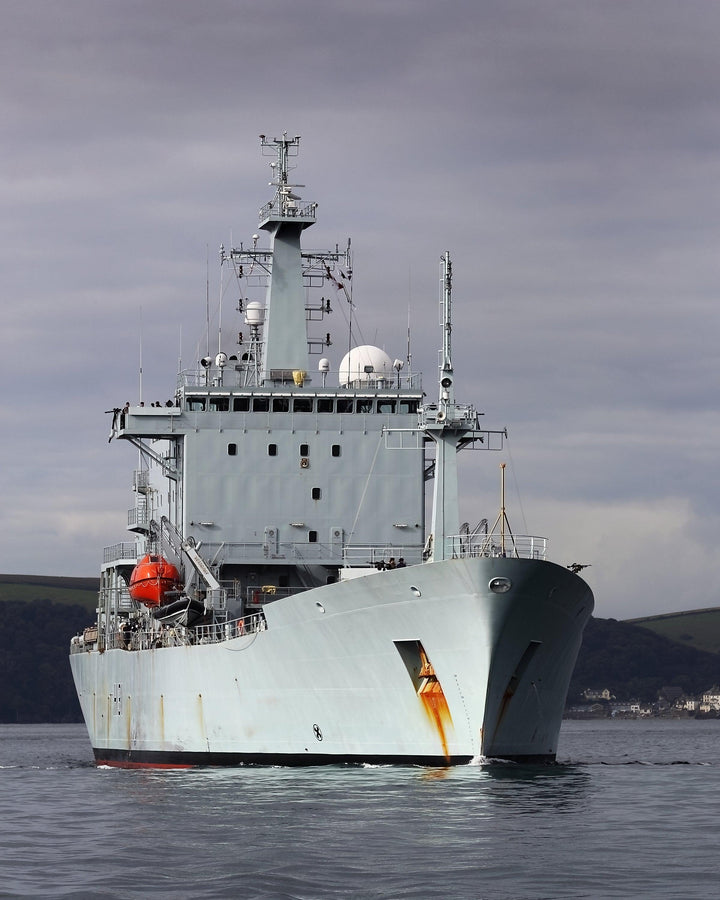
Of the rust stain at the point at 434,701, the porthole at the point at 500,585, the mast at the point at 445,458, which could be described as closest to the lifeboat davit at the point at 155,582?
the mast at the point at 445,458

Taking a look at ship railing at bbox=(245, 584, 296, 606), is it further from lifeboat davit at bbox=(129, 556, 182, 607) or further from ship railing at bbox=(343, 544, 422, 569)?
lifeboat davit at bbox=(129, 556, 182, 607)

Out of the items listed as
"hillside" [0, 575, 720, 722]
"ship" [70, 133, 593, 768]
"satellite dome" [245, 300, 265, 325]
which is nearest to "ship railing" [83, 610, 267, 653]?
"ship" [70, 133, 593, 768]

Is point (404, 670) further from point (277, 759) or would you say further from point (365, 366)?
point (365, 366)

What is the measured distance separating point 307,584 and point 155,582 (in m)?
3.72

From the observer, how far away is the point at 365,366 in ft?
127

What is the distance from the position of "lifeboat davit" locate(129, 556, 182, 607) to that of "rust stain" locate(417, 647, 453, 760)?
32.3ft

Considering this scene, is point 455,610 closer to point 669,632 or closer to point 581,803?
point 581,803

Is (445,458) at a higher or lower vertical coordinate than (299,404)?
lower

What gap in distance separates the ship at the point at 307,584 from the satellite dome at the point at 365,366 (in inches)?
2.3

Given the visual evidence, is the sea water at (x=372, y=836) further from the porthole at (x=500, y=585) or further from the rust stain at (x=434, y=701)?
the porthole at (x=500, y=585)

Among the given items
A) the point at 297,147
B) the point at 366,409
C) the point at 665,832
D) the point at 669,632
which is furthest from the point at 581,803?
the point at 669,632

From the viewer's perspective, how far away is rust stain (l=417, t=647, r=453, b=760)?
2867cm

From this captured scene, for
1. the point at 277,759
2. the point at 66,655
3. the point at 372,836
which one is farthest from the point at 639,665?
the point at 372,836

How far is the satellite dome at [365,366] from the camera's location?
3878cm
